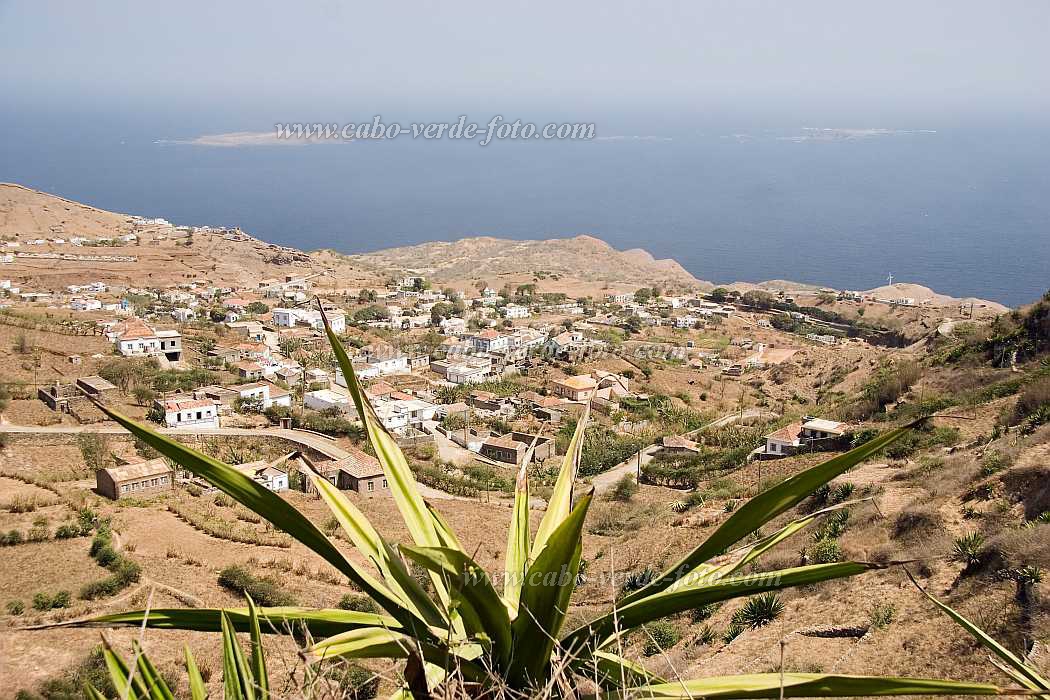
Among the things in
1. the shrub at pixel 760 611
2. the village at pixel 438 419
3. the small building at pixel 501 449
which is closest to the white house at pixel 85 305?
the village at pixel 438 419

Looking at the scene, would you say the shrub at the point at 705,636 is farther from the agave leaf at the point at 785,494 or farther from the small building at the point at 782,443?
the small building at the point at 782,443

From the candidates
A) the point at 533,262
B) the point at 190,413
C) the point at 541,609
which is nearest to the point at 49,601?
the point at 541,609

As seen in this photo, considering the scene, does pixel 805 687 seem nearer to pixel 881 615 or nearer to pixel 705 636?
pixel 881 615

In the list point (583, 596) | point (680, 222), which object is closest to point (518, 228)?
point (680, 222)

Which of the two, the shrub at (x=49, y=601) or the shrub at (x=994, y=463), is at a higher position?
the shrub at (x=994, y=463)

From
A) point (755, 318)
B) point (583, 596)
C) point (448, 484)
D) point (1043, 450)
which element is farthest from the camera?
point (755, 318)

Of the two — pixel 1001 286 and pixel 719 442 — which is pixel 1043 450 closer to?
pixel 719 442

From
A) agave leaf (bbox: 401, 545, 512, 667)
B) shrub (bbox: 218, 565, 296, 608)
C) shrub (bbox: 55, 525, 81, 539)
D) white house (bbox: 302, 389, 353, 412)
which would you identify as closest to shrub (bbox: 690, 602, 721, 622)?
shrub (bbox: 218, 565, 296, 608)
